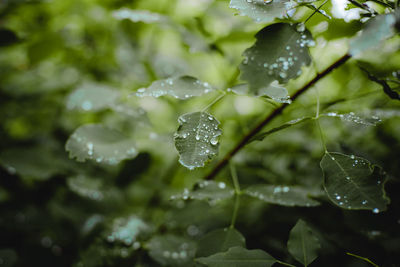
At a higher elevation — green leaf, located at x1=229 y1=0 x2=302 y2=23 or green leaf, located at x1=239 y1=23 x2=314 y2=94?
green leaf, located at x1=229 y1=0 x2=302 y2=23

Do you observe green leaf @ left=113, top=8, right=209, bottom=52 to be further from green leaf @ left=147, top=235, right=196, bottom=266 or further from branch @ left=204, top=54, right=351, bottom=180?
green leaf @ left=147, top=235, right=196, bottom=266

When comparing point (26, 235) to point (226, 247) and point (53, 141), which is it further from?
point (226, 247)

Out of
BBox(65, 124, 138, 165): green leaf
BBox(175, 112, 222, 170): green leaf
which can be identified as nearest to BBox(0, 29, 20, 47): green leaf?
BBox(65, 124, 138, 165): green leaf

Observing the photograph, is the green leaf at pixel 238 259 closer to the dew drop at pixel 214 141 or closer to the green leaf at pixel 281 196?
the green leaf at pixel 281 196

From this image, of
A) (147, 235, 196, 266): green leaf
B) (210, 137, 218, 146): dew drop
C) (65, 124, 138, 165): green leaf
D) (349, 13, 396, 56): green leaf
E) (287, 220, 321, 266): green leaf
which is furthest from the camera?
(147, 235, 196, 266): green leaf

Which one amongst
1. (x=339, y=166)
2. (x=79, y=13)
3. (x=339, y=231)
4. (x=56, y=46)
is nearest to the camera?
(x=339, y=166)

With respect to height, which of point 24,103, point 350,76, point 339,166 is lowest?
point 24,103

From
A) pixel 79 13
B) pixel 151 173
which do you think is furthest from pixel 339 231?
pixel 79 13
